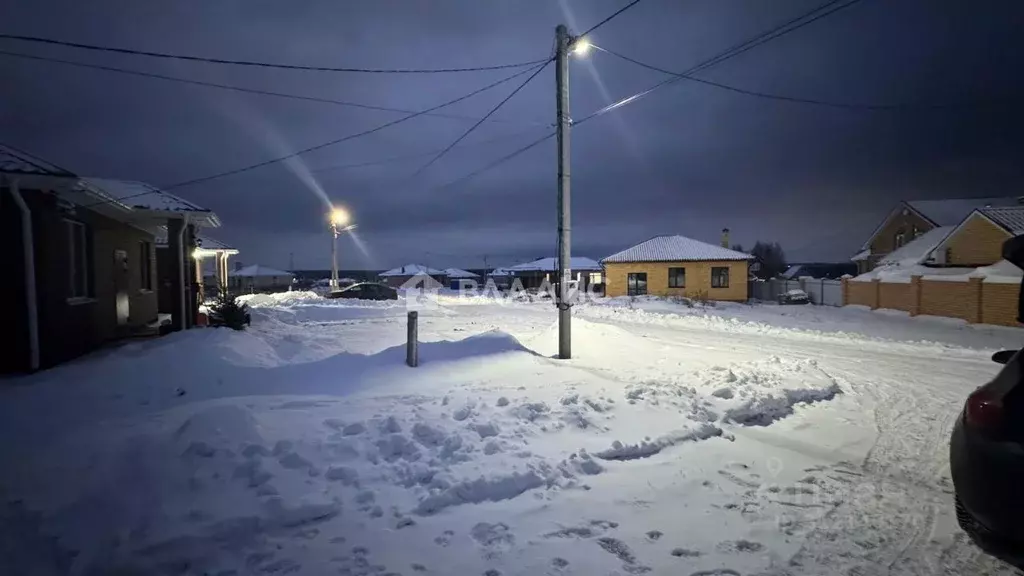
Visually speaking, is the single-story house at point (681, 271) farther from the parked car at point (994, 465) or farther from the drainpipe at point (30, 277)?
the parked car at point (994, 465)

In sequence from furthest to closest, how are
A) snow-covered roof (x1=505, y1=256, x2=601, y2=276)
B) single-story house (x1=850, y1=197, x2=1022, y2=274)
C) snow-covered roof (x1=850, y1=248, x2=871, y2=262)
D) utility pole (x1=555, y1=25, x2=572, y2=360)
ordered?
1. snow-covered roof (x1=505, y1=256, x2=601, y2=276)
2. snow-covered roof (x1=850, y1=248, x2=871, y2=262)
3. single-story house (x1=850, y1=197, x2=1022, y2=274)
4. utility pole (x1=555, y1=25, x2=572, y2=360)

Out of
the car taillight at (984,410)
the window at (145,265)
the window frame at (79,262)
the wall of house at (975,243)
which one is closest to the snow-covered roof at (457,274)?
the wall of house at (975,243)

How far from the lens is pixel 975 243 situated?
29188 millimetres

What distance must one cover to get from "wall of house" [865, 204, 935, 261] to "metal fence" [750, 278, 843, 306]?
16.1 metres

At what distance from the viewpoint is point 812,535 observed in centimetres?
358

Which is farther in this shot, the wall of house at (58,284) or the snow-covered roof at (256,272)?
the snow-covered roof at (256,272)

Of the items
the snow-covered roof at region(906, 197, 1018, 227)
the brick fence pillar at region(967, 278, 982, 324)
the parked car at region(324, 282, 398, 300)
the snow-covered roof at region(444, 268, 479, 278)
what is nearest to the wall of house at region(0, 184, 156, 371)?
the parked car at region(324, 282, 398, 300)

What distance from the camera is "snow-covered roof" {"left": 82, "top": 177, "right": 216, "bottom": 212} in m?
11.9

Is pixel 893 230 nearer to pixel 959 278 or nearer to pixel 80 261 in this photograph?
pixel 959 278

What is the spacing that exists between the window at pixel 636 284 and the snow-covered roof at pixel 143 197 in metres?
31.7

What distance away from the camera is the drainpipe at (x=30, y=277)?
834 cm

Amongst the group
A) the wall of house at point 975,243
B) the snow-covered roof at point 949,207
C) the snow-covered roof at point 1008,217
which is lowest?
the wall of house at point 975,243

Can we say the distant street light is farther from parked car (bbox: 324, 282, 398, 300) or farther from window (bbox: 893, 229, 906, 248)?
window (bbox: 893, 229, 906, 248)

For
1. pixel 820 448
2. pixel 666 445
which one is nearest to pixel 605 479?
pixel 666 445
